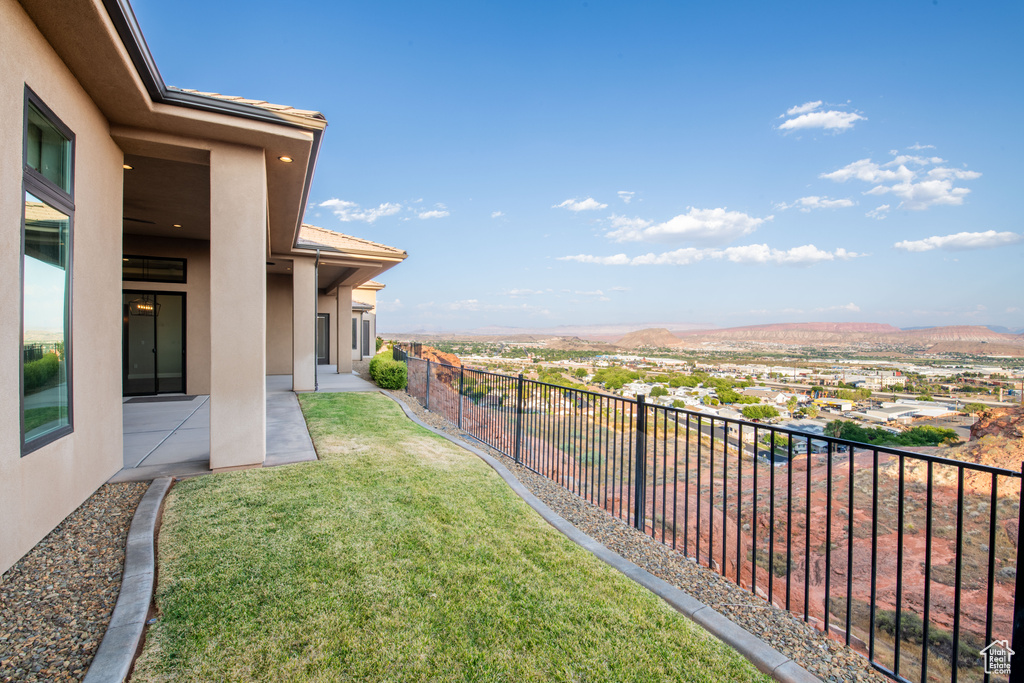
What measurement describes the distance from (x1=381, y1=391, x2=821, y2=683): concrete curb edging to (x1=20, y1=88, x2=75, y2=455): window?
3.77 meters

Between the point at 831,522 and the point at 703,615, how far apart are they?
1.95m

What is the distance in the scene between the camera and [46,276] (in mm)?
3293

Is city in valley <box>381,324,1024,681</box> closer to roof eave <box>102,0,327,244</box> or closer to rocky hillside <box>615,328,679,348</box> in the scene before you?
roof eave <box>102,0,327,244</box>

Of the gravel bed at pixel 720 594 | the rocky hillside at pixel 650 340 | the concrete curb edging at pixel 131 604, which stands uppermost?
the rocky hillside at pixel 650 340

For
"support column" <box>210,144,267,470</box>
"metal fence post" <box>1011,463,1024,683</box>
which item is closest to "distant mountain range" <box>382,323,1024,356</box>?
"metal fence post" <box>1011,463,1024,683</box>

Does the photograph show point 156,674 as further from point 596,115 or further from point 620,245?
point 620,245

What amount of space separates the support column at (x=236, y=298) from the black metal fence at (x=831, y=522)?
318 cm

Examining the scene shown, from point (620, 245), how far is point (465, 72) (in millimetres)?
42966

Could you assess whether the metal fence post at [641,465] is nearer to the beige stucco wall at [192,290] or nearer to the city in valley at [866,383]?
the city in valley at [866,383]

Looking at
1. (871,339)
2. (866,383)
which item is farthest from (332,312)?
(871,339)

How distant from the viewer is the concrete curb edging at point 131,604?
6.56 ft

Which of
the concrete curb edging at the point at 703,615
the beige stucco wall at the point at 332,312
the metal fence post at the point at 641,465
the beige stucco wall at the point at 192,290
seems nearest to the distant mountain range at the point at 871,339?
the metal fence post at the point at 641,465

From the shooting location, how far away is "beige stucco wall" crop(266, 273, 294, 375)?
1484cm

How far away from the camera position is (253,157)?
4875 mm
